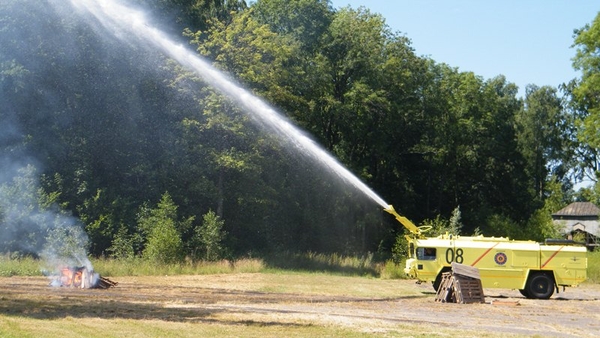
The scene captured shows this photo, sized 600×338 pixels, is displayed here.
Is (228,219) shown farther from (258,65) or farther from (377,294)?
(377,294)

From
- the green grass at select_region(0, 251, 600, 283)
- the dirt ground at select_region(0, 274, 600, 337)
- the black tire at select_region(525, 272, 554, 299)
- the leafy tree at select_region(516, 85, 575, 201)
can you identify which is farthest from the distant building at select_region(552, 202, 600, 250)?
the black tire at select_region(525, 272, 554, 299)

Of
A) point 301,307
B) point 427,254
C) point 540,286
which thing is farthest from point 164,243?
point 540,286

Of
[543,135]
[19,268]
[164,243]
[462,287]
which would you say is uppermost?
[543,135]

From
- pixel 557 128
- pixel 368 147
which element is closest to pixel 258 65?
pixel 368 147

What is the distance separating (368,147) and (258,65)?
55.5ft

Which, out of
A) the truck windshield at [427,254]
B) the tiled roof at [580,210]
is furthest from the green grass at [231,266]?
the tiled roof at [580,210]

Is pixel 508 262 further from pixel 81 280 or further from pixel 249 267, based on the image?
pixel 249 267

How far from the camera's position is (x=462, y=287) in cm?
2727

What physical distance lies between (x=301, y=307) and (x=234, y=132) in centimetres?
2534

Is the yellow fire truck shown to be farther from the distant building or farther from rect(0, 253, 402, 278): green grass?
the distant building

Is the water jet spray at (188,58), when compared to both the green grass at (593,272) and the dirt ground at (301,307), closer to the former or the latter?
the green grass at (593,272)

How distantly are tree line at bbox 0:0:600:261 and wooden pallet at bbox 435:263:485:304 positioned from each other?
1823 centimetres

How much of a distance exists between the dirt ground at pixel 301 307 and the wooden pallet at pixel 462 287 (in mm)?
464

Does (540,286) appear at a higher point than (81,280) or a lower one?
higher
